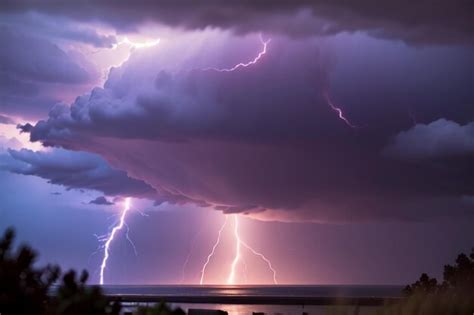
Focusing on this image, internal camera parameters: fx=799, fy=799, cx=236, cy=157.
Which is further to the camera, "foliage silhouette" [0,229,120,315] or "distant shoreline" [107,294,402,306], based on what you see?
"distant shoreline" [107,294,402,306]

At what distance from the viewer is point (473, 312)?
12.8 metres

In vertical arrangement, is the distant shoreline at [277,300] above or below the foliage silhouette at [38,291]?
above

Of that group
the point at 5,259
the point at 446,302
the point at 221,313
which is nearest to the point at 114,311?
the point at 5,259

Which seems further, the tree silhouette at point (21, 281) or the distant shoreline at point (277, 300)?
the distant shoreline at point (277, 300)

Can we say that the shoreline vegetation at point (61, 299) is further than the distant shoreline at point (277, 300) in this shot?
No

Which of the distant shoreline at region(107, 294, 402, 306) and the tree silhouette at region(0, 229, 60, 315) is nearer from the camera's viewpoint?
the tree silhouette at region(0, 229, 60, 315)

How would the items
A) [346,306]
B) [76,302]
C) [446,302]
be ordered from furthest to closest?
[446,302] → [346,306] → [76,302]

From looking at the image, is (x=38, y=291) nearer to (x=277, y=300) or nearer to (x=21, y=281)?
(x=21, y=281)

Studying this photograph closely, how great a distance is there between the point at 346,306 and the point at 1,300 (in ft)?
14.1

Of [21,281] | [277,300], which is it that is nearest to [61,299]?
[21,281]

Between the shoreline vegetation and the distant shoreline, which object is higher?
the distant shoreline

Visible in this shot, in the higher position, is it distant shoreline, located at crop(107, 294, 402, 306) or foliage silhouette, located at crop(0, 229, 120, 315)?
distant shoreline, located at crop(107, 294, 402, 306)

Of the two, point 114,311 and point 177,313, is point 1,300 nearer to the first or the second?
point 114,311

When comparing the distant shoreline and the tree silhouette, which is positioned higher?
the distant shoreline
